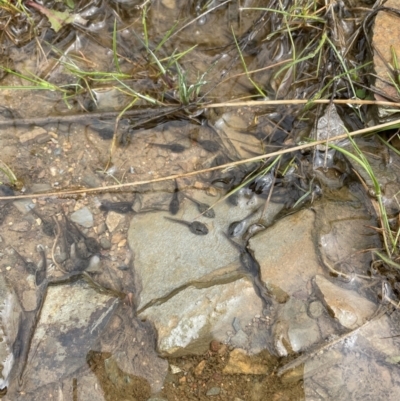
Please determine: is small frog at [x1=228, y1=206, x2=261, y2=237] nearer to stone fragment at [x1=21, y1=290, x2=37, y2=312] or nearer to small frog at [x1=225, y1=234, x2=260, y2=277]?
small frog at [x1=225, y1=234, x2=260, y2=277]

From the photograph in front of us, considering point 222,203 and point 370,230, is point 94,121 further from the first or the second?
point 370,230

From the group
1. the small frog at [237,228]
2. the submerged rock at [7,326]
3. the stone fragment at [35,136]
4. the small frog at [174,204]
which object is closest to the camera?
the submerged rock at [7,326]

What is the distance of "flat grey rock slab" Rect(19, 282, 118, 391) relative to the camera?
2.91 metres

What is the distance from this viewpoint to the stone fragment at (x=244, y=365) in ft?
9.59

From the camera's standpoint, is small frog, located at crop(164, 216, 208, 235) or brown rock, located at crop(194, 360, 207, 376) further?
small frog, located at crop(164, 216, 208, 235)

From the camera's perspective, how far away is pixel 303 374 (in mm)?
2877

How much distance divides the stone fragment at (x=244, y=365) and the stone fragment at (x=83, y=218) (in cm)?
131

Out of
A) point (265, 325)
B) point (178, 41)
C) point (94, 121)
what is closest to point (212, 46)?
point (178, 41)

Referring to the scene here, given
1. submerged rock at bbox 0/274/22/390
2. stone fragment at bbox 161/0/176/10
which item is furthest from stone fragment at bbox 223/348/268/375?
stone fragment at bbox 161/0/176/10

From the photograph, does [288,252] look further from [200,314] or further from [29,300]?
[29,300]

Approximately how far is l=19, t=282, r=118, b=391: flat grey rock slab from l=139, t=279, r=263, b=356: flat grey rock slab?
305 mm

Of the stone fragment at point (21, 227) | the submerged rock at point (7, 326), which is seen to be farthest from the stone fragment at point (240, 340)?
the stone fragment at point (21, 227)

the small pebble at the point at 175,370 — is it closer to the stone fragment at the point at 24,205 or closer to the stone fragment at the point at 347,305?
the stone fragment at the point at 347,305

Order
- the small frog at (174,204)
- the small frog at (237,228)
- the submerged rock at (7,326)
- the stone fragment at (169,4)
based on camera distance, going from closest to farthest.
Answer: the submerged rock at (7,326), the small frog at (237,228), the small frog at (174,204), the stone fragment at (169,4)
